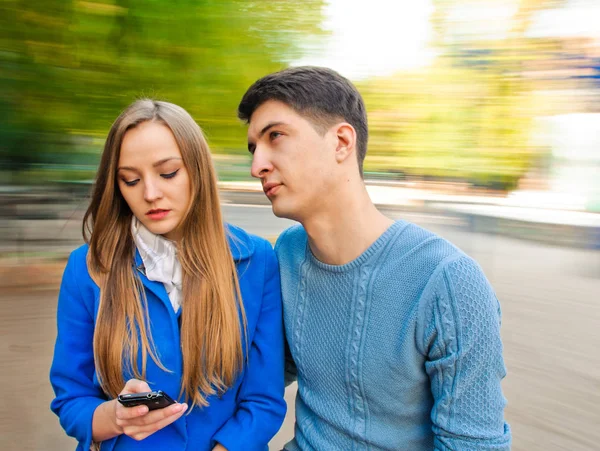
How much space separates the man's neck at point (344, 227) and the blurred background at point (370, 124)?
778mm

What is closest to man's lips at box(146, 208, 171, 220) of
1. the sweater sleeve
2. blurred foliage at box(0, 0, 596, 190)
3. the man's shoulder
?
the man's shoulder

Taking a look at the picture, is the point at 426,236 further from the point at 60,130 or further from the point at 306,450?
→ the point at 60,130

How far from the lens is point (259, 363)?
1.81 metres

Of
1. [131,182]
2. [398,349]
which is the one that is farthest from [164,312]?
[398,349]

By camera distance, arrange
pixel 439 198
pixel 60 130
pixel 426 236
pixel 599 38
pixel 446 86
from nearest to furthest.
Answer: pixel 426 236 → pixel 60 130 → pixel 446 86 → pixel 599 38 → pixel 439 198

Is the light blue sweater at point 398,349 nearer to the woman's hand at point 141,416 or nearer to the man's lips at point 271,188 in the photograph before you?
the man's lips at point 271,188

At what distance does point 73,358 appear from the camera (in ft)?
5.58

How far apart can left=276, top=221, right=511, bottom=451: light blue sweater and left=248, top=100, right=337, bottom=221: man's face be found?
214mm

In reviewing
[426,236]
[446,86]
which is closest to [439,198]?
[446,86]

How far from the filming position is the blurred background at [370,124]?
320 cm

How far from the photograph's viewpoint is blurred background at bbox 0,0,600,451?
3.20m

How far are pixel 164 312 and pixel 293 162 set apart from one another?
62cm

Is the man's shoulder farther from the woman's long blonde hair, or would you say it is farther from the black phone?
the black phone

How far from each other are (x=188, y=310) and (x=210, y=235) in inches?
10.2
